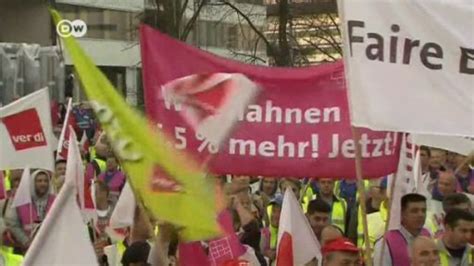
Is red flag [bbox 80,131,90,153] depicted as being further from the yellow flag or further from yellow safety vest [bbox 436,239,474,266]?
the yellow flag

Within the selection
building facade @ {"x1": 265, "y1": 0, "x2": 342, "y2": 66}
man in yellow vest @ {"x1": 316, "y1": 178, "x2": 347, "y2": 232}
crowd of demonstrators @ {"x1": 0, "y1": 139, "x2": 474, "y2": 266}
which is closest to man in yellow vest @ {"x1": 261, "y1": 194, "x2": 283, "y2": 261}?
crowd of demonstrators @ {"x1": 0, "y1": 139, "x2": 474, "y2": 266}

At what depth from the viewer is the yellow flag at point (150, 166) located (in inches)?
240

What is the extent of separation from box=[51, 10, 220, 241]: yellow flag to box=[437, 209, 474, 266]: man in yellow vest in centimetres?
171

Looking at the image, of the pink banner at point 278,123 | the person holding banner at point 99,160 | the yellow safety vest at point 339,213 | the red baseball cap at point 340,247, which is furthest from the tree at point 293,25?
the red baseball cap at point 340,247

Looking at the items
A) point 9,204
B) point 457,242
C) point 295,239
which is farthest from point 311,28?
point 457,242

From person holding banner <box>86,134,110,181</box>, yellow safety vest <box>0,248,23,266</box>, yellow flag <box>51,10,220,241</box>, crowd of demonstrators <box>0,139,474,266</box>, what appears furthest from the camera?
person holding banner <box>86,134,110,181</box>

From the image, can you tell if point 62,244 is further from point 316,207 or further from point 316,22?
point 316,22

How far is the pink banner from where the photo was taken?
6652 mm

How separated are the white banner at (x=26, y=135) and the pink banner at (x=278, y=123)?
134 inches

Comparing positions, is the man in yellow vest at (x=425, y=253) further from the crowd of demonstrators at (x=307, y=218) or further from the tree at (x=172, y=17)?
the tree at (x=172, y=17)

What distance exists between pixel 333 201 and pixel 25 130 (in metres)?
2.71

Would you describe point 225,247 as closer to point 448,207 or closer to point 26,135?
point 448,207

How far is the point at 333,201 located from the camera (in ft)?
34.0

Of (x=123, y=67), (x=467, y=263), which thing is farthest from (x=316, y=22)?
(x=467, y=263)
